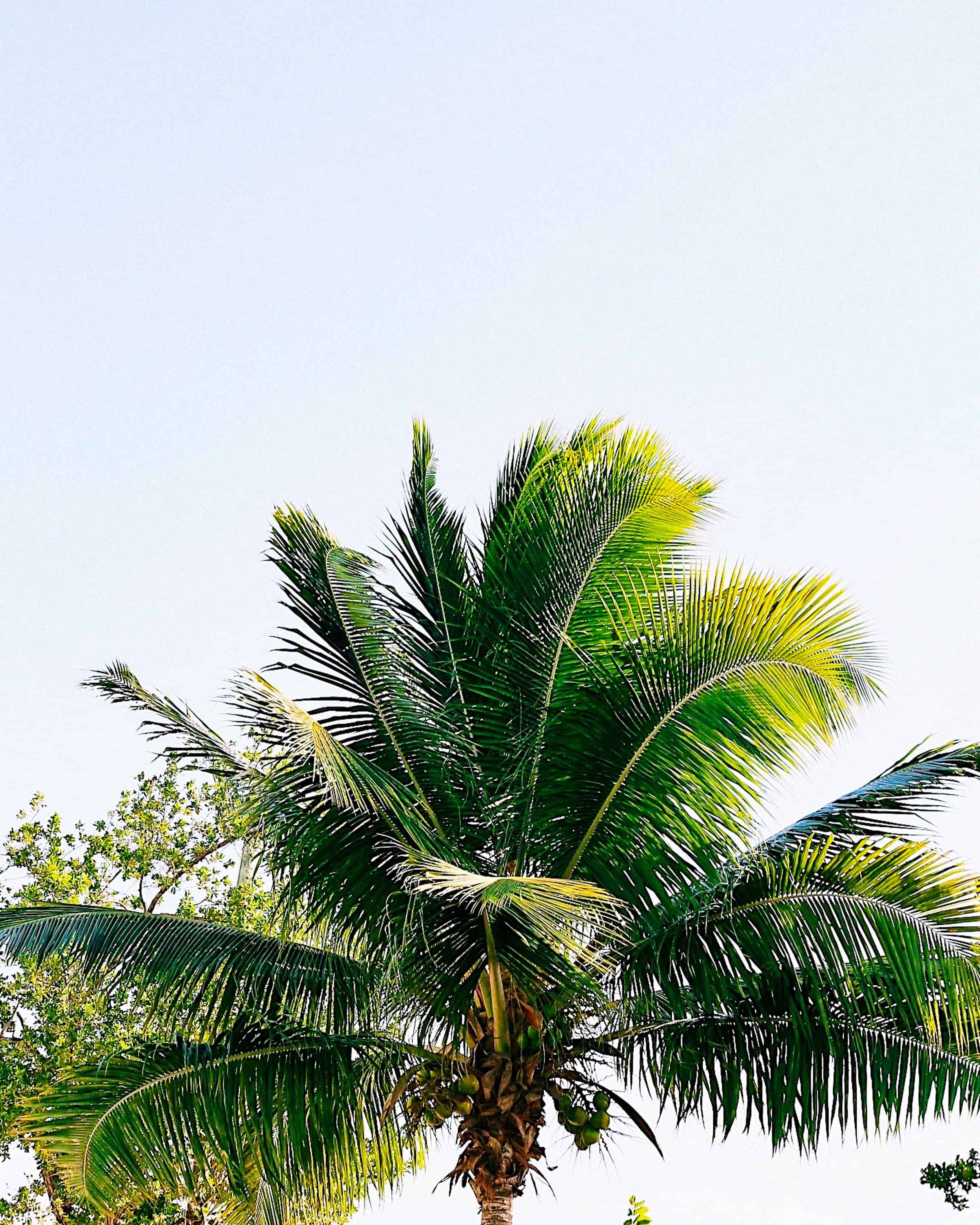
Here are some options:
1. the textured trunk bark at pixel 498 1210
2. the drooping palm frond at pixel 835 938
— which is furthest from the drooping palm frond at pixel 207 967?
the drooping palm frond at pixel 835 938

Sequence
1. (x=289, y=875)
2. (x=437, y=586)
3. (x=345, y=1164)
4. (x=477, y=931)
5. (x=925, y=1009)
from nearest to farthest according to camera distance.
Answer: (x=925, y=1009), (x=477, y=931), (x=345, y=1164), (x=289, y=875), (x=437, y=586)

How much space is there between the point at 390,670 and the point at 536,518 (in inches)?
54.3

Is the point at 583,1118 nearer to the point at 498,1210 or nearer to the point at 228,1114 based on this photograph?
the point at 498,1210

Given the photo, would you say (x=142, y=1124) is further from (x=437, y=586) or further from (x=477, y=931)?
(x=437, y=586)

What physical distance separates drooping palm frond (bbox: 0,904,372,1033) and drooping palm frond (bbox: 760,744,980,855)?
9.53ft

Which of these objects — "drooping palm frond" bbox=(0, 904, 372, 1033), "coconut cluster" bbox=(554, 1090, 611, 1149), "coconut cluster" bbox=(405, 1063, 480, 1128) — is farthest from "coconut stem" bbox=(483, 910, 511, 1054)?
"drooping palm frond" bbox=(0, 904, 372, 1033)

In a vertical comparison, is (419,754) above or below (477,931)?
above

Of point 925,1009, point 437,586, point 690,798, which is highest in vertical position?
point 437,586

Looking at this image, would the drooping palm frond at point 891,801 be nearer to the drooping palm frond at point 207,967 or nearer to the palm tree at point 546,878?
the palm tree at point 546,878

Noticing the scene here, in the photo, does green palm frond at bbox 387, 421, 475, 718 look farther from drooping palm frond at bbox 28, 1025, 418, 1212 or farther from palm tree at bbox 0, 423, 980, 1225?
drooping palm frond at bbox 28, 1025, 418, 1212

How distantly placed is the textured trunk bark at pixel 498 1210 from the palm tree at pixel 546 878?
0.06m

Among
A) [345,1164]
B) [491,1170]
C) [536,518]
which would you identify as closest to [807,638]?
[536,518]

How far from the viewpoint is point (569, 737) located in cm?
838

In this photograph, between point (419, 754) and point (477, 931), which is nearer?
point (477, 931)
